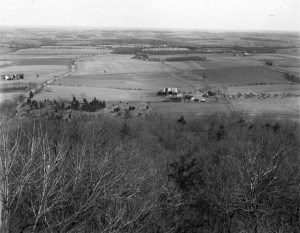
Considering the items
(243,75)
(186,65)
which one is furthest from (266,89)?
(186,65)

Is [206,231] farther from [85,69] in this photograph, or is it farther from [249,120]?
[85,69]

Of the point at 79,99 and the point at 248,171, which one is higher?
the point at 248,171

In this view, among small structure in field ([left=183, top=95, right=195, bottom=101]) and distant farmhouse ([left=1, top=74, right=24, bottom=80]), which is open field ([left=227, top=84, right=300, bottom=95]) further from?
distant farmhouse ([left=1, top=74, right=24, bottom=80])

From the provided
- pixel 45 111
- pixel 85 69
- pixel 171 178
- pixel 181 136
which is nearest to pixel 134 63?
pixel 85 69

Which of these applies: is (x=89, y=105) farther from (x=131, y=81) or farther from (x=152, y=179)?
(x=152, y=179)

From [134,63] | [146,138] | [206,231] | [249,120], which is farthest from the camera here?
[134,63]

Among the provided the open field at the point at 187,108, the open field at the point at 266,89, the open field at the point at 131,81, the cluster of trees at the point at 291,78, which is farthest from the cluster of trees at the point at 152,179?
the cluster of trees at the point at 291,78
